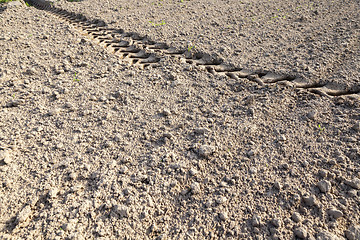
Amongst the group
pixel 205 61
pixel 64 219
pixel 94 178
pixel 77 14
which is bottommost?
pixel 64 219

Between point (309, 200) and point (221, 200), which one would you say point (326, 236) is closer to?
point (309, 200)

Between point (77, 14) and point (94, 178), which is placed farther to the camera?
point (77, 14)

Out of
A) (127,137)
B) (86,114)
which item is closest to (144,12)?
(86,114)

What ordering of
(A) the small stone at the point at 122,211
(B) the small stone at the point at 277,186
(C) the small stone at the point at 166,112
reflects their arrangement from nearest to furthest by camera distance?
(A) the small stone at the point at 122,211 → (B) the small stone at the point at 277,186 → (C) the small stone at the point at 166,112

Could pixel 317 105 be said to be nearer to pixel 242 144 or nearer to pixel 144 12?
pixel 242 144

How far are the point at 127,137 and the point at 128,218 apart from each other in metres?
0.92

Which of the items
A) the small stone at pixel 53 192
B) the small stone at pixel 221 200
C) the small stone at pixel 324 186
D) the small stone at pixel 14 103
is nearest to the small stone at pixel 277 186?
the small stone at pixel 324 186

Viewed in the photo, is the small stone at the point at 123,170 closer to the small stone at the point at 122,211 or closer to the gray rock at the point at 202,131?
the small stone at the point at 122,211

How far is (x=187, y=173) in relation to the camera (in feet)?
6.90

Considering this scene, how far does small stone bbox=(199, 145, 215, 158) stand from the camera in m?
2.22

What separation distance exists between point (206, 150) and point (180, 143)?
12.1 inches

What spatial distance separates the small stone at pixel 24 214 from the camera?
5.81 feet

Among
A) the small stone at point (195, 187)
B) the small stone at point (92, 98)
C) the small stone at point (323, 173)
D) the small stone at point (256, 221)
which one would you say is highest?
the small stone at point (323, 173)

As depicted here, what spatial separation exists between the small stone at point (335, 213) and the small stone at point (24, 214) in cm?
241
